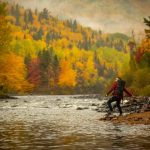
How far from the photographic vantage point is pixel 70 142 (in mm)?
15391

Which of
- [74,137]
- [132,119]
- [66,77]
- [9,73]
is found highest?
[66,77]

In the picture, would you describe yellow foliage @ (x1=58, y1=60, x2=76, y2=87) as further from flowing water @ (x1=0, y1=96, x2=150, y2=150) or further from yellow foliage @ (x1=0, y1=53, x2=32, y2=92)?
flowing water @ (x1=0, y1=96, x2=150, y2=150)

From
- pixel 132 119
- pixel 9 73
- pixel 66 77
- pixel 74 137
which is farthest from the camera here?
pixel 66 77

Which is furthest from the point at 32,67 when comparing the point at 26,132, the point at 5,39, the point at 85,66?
the point at 26,132

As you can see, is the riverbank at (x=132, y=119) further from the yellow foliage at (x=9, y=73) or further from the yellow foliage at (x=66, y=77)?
the yellow foliage at (x=66, y=77)

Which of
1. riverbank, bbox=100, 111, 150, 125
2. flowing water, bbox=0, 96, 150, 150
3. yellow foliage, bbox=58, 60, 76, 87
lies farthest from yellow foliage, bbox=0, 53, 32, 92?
yellow foliage, bbox=58, 60, 76, 87

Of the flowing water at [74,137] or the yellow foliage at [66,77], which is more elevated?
the yellow foliage at [66,77]

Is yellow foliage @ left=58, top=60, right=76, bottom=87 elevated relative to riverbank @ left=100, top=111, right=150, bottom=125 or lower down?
elevated

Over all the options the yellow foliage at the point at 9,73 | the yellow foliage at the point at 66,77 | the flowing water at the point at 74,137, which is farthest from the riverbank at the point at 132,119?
the yellow foliage at the point at 66,77

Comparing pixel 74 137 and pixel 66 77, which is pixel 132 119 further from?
pixel 66 77

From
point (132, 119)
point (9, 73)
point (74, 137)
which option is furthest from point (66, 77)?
point (74, 137)

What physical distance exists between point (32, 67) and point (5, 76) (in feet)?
249

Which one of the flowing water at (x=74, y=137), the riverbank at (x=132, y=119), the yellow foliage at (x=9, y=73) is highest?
the yellow foliage at (x=9, y=73)

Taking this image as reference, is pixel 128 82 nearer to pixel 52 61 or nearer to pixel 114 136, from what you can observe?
pixel 114 136
